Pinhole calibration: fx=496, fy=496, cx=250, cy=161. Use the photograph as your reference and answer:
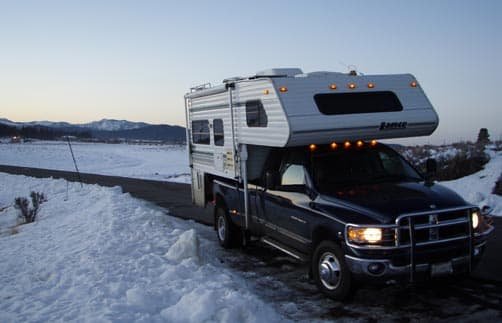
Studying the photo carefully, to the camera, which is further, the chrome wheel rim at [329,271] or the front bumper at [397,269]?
the chrome wheel rim at [329,271]

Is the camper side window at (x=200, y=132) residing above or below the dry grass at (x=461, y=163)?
above

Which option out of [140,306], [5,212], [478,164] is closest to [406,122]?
[140,306]

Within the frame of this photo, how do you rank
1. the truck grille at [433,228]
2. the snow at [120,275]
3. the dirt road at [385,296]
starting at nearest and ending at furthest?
the snow at [120,275] → the truck grille at [433,228] → the dirt road at [385,296]

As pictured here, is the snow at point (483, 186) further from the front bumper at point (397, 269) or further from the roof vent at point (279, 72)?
the front bumper at point (397, 269)

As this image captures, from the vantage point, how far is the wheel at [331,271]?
570 centimetres

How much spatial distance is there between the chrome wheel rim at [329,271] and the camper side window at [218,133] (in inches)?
144

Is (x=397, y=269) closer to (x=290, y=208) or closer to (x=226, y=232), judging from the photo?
(x=290, y=208)

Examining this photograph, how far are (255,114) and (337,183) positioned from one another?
1.79m

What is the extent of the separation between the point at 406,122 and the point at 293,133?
1.83 metres

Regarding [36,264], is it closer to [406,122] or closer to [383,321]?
[383,321]

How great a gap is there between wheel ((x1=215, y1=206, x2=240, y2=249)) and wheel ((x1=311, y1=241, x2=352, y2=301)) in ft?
9.78

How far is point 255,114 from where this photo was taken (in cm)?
764

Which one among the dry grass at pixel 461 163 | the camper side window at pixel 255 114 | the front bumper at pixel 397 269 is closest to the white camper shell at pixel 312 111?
the camper side window at pixel 255 114

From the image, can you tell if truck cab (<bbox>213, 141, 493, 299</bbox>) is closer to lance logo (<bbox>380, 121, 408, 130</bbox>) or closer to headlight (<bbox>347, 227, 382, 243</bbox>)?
headlight (<bbox>347, 227, 382, 243</bbox>)
